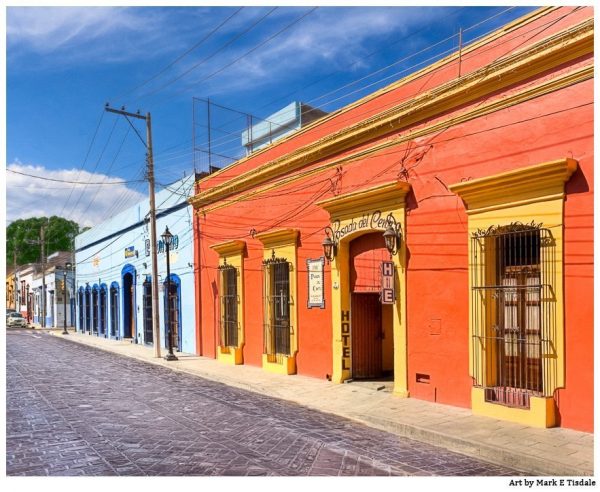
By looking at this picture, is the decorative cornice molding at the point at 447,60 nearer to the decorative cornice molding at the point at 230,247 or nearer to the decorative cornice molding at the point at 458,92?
the decorative cornice molding at the point at 458,92

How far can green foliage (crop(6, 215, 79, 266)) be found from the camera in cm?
5516

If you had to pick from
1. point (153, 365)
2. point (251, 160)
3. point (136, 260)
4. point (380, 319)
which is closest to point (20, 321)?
point (136, 260)

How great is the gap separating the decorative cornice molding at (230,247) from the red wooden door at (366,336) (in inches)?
170

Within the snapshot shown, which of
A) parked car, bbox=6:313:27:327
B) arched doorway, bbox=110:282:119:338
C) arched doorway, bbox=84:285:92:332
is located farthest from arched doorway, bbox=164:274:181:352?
parked car, bbox=6:313:27:327

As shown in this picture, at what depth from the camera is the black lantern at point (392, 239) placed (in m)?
9.71

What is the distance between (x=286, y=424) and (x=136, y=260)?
57.1 ft

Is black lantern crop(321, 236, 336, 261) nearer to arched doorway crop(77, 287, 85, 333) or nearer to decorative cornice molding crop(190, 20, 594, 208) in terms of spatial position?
decorative cornice molding crop(190, 20, 594, 208)

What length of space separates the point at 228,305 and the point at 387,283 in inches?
271

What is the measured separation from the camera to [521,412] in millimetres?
7590

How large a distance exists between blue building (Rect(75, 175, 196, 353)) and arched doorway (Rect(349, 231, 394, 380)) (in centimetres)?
784

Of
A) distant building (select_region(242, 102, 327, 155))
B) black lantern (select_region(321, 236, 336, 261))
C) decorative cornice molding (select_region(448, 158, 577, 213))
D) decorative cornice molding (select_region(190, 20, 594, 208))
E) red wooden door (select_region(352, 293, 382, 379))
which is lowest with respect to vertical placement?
red wooden door (select_region(352, 293, 382, 379))

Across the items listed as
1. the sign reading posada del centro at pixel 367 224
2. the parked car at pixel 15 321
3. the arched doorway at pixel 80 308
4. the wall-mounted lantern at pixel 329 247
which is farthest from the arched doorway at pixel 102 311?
the sign reading posada del centro at pixel 367 224

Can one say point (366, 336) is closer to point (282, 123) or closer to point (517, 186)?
point (517, 186)

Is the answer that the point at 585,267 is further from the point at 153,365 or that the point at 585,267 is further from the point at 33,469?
the point at 153,365
